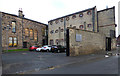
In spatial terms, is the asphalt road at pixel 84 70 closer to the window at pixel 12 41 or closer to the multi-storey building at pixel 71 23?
the multi-storey building at pixel 71 23

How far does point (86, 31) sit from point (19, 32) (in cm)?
2066

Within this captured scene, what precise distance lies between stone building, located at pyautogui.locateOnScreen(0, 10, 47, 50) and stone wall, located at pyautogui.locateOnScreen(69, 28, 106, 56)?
54.9 ft

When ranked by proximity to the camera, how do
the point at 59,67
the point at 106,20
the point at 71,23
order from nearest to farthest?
the point at 59,67 → the point at 106,20 → the point at 71,23

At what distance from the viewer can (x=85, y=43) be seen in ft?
46.6

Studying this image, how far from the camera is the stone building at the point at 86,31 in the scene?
12867 mm

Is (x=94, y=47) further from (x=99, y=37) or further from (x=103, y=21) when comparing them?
(x=103, y=21)

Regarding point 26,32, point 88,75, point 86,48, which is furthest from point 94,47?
point 26,32

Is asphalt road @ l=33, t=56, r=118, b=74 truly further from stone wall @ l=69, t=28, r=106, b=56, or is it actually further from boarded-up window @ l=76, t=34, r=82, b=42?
boarded-up window @ l=76, t=34, r=82, b=42

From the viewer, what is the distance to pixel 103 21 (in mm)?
24547

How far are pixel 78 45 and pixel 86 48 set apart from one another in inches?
79.0

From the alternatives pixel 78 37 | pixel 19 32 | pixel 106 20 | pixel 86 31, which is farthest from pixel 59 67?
pixel 19 32

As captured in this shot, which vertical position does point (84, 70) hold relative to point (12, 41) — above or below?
below

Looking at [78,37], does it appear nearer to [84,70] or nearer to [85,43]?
[85,43]

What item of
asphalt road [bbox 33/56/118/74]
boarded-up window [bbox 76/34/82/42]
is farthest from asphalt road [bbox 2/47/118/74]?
boarded-up window [bbox 76/34/82/42]
